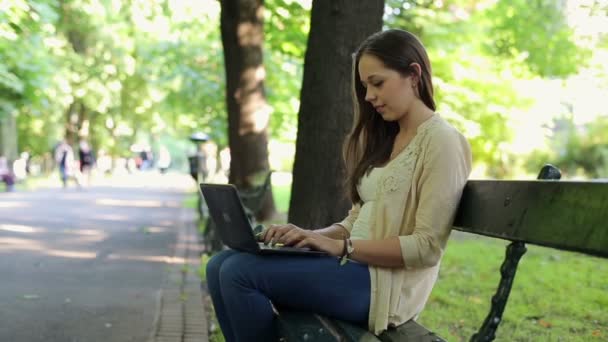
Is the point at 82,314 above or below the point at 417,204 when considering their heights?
below

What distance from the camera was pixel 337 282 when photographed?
9.98 ft

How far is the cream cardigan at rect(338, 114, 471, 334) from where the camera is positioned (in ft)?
9.69

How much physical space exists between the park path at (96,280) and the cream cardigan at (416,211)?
2513 millimetres

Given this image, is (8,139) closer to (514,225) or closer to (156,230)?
(156,230)

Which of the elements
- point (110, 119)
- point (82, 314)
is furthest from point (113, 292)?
point (110, 119)

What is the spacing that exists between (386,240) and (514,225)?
0.49 metres

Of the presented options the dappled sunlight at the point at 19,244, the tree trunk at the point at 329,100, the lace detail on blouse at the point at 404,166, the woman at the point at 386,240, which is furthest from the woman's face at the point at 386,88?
the dappled sunlight at the point at 19,244

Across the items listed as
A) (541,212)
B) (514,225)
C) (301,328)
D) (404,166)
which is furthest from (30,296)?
(541,212)

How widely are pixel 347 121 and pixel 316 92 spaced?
0.30 metres

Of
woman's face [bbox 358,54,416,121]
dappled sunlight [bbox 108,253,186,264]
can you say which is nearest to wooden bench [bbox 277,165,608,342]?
woman's face [bbox 358,54,416,121]

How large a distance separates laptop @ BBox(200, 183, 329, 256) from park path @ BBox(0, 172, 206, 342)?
2.23 m

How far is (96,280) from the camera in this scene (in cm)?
787

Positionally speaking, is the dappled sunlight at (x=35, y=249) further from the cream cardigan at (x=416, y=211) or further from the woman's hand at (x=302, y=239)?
the cream cardigan at (x=416, y=211)

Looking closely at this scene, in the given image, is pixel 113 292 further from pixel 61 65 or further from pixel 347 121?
pixel 61 65
